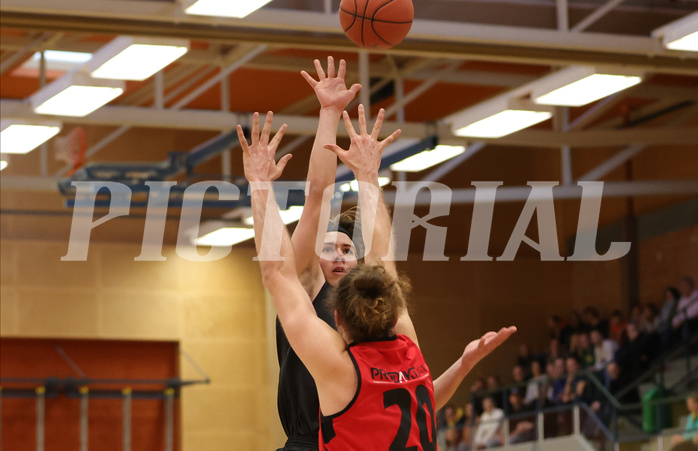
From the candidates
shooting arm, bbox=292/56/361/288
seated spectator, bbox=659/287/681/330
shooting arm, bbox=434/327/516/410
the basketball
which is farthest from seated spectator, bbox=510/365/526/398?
shooting arm, bbox=292/56/361/288

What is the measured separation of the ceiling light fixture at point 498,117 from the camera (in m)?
11.8

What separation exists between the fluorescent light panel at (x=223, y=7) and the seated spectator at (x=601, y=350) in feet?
35.1

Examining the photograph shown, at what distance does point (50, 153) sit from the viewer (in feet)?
61.7

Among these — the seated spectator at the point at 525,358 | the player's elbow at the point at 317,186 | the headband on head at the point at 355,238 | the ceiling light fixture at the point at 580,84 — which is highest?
the ceiling light fixture at the point at 580,84

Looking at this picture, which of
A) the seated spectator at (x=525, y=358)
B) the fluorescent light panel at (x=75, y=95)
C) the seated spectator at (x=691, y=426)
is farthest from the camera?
the seated spectator at (x=525, y=358)

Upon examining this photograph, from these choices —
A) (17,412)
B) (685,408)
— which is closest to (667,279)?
(685,408)

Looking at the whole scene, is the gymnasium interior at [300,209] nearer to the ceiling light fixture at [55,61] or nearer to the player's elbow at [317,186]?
the ceiling light fixture at [55,61]

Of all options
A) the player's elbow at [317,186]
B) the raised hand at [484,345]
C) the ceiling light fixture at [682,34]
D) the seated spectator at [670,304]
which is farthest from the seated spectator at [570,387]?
the player's elbow at [317,186]

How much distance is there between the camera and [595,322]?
19359mm

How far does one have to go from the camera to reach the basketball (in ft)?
22.2

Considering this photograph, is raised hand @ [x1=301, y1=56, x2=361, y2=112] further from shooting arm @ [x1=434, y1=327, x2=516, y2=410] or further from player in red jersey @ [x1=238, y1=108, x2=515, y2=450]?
shooting arm @ [x1=434, y1=327, x2=516, y2=410]

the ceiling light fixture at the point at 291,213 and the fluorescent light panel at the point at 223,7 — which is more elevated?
the fluorescent light panel at the point at 223,7

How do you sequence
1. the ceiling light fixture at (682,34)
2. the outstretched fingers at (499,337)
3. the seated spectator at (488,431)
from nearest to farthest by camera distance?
the outstretched fingers at (499,337)
the ceiling light fixture at (682,34)
the seated spectator at (488,431)

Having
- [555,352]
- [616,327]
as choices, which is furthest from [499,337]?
[555,352]
